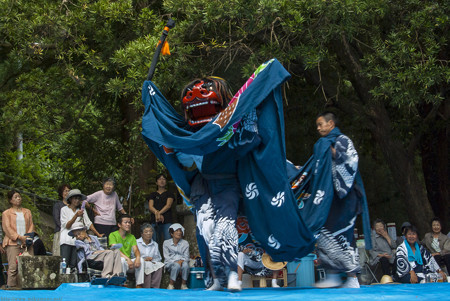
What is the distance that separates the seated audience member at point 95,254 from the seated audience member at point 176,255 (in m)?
0.90

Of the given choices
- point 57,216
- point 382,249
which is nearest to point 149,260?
point 57,216

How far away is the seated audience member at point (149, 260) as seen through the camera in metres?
7.83

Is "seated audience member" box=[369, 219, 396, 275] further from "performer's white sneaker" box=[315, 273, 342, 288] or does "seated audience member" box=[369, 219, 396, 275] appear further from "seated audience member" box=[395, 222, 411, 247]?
"performer's white sneaker" box=[315, 273, 342, 288]

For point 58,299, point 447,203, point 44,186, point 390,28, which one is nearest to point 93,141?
point 44,186

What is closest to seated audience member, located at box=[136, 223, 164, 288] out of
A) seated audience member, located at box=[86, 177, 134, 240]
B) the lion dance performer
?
seated audience member, located at box=[86, 177, 134, 240]

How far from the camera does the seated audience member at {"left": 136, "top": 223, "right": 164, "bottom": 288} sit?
7.83 metres

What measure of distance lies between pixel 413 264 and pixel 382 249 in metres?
1.35

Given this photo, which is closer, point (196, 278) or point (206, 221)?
point (206, 221)

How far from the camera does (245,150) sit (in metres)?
5.11

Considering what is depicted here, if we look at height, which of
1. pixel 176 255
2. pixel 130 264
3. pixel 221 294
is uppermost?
pixel 176 255

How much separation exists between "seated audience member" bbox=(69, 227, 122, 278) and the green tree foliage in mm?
1883

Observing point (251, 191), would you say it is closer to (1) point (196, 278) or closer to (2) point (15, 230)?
(1) point (196, 278)

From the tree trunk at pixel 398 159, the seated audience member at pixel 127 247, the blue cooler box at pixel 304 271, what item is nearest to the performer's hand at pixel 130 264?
the seated audience member at pixel 127 247

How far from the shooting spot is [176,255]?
8281mm
